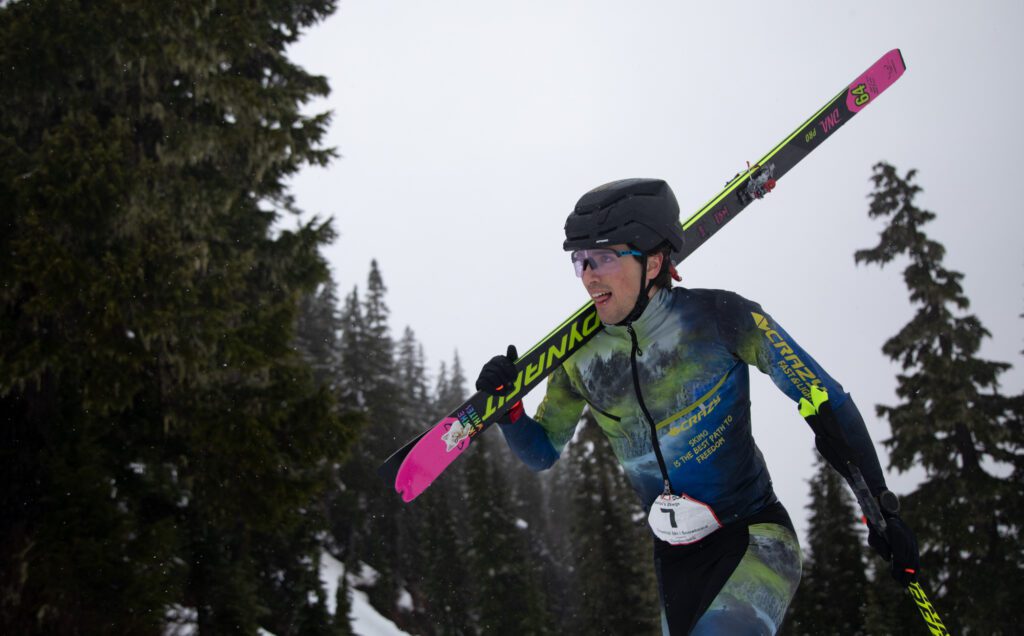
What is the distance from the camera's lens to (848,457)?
10.8ft

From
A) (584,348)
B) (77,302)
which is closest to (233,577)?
(77,302)

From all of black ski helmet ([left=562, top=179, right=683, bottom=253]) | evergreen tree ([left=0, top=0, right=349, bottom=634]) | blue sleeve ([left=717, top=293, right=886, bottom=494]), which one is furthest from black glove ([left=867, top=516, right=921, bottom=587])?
evergreen tree ([left=0, top=0, right=349, bottom=634])

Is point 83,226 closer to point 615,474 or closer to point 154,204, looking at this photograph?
point 154,204

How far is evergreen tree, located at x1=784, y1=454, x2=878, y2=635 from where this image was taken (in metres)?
30.6

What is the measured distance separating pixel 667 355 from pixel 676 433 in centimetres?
44

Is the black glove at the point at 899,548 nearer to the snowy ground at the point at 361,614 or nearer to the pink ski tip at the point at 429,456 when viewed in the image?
the pink ski tip at the point at 429,456

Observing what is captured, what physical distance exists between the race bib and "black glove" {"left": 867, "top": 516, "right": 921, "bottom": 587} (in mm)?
781

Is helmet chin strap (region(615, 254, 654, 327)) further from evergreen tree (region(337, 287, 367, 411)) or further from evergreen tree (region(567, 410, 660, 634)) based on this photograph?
evergreen tree (region(337, 287, 367, 411))

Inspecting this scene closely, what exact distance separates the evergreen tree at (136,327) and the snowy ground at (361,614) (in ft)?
59.3

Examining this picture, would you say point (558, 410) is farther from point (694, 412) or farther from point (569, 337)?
point (694, 412)

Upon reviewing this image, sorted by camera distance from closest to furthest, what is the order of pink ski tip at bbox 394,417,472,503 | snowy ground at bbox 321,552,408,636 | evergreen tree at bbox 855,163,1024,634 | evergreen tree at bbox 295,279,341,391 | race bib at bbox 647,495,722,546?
race bib at bbox 647,495,722,546
pink ski tip at bbox 394,417,472,503
evergreen tree at bbox 855,163,1024,634
snowy ground at bbox 321,552,408,636
evergreen tree at bbox 295,279,341,391

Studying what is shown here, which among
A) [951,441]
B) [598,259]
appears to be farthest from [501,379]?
[951,441]

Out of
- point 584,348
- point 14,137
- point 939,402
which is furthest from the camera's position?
point 939,402

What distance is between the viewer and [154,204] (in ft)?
29.5
